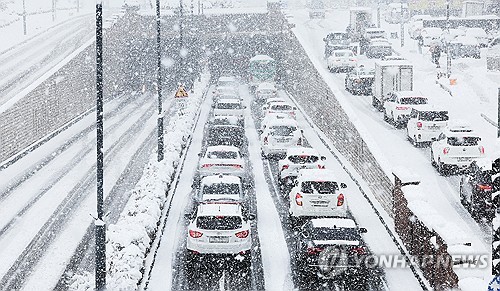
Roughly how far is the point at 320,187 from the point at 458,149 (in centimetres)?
641

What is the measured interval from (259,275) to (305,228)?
1649mm

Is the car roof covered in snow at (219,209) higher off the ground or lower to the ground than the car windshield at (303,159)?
higher

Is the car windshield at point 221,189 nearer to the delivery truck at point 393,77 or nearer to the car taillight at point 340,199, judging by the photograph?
the car taillight at point 340,199

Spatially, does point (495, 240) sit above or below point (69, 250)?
above

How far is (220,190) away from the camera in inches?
917

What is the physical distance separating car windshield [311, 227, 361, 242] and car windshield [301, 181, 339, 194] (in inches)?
178

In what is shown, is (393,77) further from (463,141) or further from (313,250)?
(313,250)

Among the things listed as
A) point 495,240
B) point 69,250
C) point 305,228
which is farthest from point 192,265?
point 495,240

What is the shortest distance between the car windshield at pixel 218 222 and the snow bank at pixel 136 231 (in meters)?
1.69

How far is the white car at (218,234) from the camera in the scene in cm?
1886

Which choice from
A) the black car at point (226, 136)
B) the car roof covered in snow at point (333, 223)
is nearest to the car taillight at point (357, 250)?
the car roof covered in snow at point (333, 223)

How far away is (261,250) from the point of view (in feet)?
68.7

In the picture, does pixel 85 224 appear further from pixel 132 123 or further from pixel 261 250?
pixel 132 123

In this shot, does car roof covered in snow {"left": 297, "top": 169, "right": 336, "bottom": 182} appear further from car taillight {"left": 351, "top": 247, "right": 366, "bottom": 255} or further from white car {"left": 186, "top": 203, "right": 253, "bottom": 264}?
car taillight {"left": 351, "top": 247, "right": 366, "bottom": 255}
